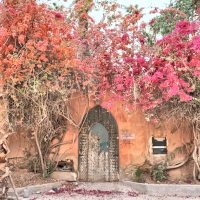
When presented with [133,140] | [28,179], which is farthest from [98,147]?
[28,179]

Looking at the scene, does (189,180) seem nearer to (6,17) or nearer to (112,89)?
(112,89)

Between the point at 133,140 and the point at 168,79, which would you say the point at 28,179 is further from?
the point at 168,79

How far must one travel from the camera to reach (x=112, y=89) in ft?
28.3

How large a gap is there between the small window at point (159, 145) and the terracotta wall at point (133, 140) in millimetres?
126

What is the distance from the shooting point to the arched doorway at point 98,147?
29.6 ft

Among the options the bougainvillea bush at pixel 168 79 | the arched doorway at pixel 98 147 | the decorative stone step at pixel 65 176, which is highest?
the bougainvillea bush at pixel 168 79

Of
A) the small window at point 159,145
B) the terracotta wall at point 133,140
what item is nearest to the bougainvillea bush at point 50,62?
the terracotta wall at point 133,140

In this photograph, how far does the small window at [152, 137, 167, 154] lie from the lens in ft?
29.2

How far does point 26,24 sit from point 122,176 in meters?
5.71

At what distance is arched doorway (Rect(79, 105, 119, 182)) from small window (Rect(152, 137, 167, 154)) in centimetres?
129

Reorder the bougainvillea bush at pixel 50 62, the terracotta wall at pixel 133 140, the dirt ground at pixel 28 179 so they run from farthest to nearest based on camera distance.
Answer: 1. the terracotta wall at pixel 133 140
2. the dirt ground at pixel 28 179
3. the bougainvillea bush at pixel 50 62

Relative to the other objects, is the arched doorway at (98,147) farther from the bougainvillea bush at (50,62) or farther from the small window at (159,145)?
the small window at (159,145)

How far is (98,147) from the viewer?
925 centimetres

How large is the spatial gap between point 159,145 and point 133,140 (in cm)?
91
